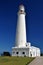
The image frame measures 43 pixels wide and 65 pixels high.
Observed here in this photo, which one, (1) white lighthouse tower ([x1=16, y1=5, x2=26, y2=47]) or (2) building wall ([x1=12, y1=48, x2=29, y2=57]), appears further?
(1) white lighthouse tower ([x1=16, y1=5, x2=26, y2=47])

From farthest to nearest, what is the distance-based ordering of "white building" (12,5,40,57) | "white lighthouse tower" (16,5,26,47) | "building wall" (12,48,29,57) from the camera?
"white lighthouse tower" (16,5,26,47), "white building" (12,5,40,57), "building wall" (12,48,29,57)

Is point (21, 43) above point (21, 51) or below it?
above

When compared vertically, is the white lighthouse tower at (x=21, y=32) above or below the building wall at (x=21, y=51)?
above

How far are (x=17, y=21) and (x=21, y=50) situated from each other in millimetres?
7762

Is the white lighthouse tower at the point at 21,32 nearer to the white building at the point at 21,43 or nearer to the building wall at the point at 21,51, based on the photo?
the white building at the point at 21,43

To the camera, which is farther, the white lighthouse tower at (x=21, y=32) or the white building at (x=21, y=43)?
the white lighthouse tower at (x=21, y=32)

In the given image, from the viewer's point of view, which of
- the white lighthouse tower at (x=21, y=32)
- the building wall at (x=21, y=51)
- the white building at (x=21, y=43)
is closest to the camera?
the building wall at (x=21, y=51)

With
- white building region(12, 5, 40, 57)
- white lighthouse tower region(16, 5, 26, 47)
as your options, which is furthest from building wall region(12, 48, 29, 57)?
white lighthouse tower region(16, 5, 26, 47)

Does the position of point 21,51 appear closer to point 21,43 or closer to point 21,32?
point 21,43

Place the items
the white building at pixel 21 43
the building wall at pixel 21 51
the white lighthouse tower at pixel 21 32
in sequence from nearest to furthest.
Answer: the building wall at pixel 21 51 < the white building at pixel 21 43 < the white lighthouse tower at pixel 21 32

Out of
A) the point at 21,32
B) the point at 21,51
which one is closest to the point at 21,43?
the point at 21,51

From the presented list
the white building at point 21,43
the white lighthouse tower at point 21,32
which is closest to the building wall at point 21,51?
the white building at point 21,43

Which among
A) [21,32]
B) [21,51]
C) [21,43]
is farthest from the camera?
[21,43]

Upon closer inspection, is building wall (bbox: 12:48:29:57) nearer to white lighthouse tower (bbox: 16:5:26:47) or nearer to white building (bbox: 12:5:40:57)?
white building (bbox: 12:5:40:57)
